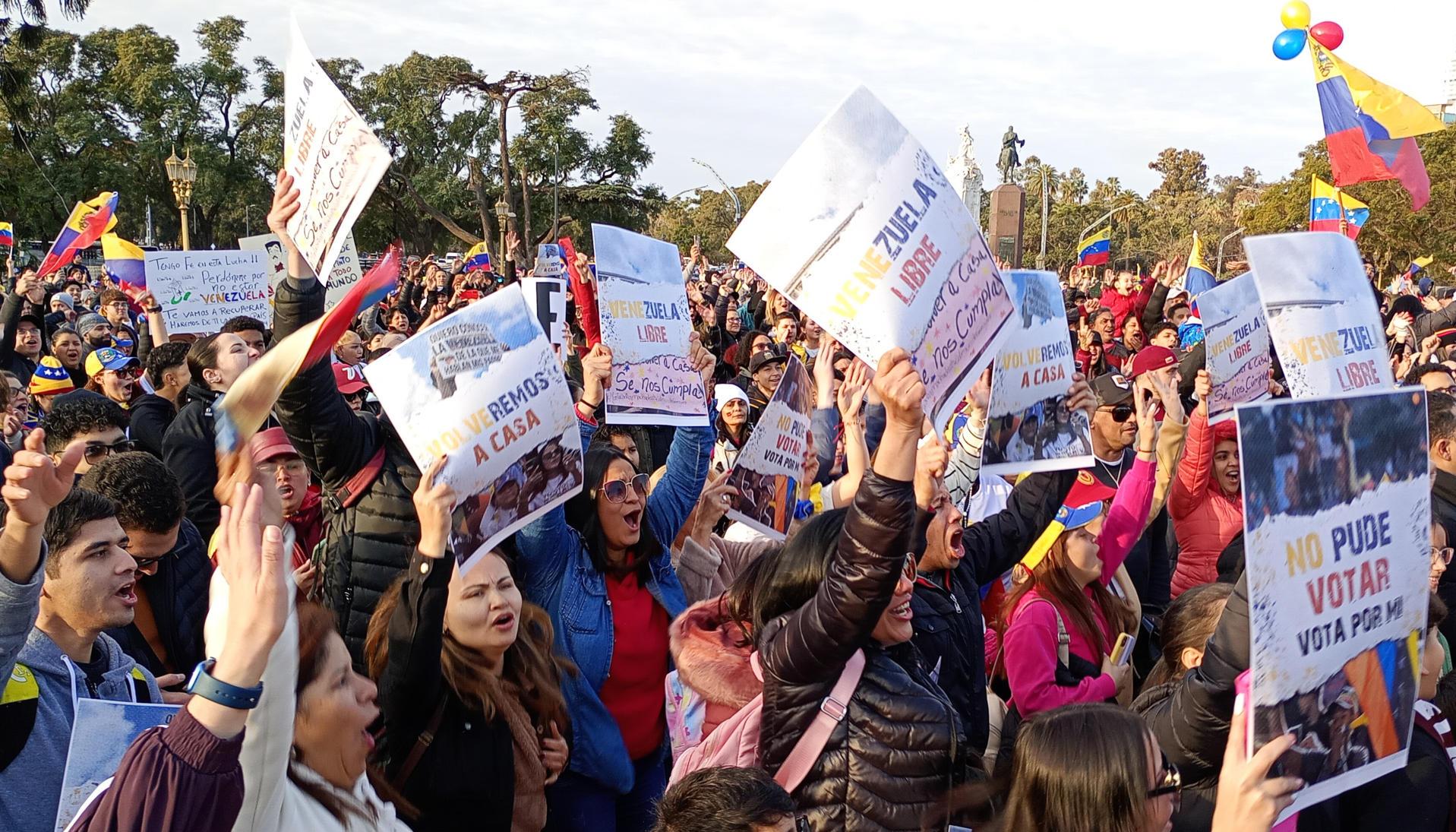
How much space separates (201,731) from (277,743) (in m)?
0.18

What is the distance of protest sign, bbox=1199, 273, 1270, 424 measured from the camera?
524cm

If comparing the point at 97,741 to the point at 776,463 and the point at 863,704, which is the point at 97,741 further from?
the point at 776,463

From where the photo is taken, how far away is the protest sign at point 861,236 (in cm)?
281

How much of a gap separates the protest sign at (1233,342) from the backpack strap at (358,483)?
3.39 metres

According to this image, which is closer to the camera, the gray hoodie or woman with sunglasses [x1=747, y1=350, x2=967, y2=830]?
the gray hoodie

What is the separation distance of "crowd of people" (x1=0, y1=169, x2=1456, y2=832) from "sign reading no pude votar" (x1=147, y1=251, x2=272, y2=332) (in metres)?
3.68

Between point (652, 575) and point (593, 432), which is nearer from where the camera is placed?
point (652, 575)

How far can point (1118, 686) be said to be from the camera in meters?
3.91

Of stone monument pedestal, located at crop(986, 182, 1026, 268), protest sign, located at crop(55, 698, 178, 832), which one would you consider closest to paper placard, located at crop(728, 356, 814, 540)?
protest sign, located at crop(55, 698, 178, 832)

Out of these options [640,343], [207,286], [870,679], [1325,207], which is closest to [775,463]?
[640,343]

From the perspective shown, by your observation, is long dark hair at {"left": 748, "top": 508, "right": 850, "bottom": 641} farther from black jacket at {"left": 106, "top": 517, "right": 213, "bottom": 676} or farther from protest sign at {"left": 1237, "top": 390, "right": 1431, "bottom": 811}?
black jacket at {"left": 106, "top": 517, "right": 213, "bottom": 676}

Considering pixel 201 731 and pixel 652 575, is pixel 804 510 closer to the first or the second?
pixel 652 575

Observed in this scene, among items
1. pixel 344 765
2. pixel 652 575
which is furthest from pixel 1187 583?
pixel 344 765

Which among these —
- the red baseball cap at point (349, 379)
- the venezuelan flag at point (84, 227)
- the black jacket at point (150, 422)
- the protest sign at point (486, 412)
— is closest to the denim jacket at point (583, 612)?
the protest sign at point (486, 412)
